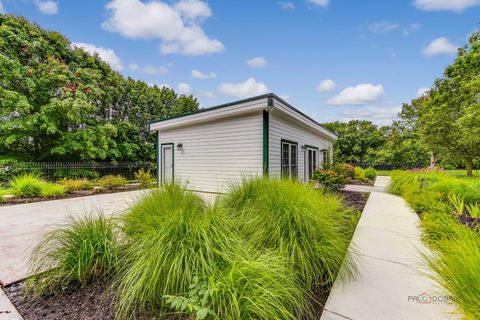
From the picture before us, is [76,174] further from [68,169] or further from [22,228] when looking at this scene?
[22,228]

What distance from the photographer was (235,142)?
699 centimetres

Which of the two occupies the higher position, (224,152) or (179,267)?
(224,152)

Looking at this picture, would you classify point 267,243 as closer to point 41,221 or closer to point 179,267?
point 179,267

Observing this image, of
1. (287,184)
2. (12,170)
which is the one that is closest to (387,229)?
(287,184)

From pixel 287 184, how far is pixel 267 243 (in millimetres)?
1077

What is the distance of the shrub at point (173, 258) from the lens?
4.84 ft

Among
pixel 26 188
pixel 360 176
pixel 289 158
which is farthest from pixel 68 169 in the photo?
pixel 360 176

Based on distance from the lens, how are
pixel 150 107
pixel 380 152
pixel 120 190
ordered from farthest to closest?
pixel 380 152 → pixel 150 107 → pixel 120 190

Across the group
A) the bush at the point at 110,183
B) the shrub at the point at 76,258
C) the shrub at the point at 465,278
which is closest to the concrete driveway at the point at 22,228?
the shrub at the point at 76,258

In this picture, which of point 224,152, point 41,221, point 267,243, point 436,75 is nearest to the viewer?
point 267,243

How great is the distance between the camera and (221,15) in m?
7.75

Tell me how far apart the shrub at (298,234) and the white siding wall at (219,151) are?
348 cm

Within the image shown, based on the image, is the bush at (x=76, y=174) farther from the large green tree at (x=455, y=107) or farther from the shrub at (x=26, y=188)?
the large green tree at (x=455, y=107)

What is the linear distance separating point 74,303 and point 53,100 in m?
11.6
